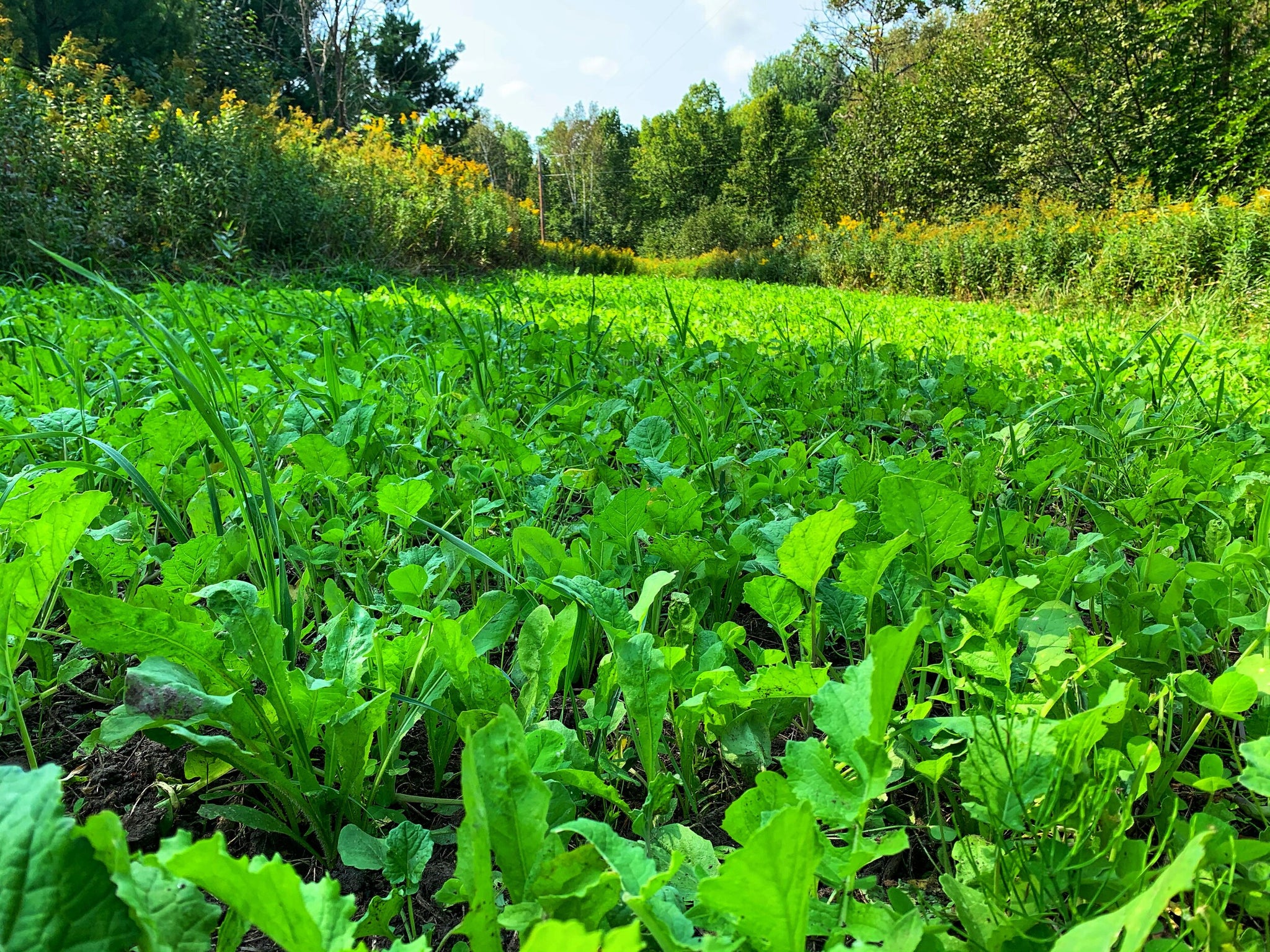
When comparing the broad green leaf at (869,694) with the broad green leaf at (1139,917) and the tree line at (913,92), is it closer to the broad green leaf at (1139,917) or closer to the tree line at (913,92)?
the broad green leaf at (1139,917)

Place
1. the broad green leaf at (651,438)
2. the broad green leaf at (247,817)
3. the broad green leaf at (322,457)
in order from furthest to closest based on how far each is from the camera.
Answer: the broad green leaf at (651,438), the broad green leaf at (322,457), the broad green leaf at (247,817)

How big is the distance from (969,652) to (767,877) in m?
0.51

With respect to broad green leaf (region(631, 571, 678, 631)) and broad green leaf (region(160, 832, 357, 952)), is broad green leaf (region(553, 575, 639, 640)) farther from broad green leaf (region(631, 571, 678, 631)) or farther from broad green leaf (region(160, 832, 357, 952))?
broad green leaf (region(160, 832, 357, 952))

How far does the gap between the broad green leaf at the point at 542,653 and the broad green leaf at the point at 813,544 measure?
0.86ft

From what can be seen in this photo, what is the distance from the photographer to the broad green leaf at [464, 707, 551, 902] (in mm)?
531

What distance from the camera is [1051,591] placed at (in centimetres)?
95

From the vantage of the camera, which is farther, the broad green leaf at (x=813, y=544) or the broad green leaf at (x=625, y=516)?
the broad green leaf at (x=625, y=516)

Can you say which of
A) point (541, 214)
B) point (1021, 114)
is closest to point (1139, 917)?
point (1021, 114)

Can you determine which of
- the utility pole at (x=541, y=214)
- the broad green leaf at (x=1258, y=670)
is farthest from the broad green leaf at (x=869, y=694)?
the utility pole at (x=541, y=214)

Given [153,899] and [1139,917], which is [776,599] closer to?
[1139,917]

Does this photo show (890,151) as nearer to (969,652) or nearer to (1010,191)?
(1010,191)

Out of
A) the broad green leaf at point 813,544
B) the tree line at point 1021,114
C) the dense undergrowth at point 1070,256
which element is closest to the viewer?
the broad green leaf at point 813,544

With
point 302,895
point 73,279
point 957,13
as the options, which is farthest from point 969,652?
point 957,13

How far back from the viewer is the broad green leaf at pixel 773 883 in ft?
1.40
